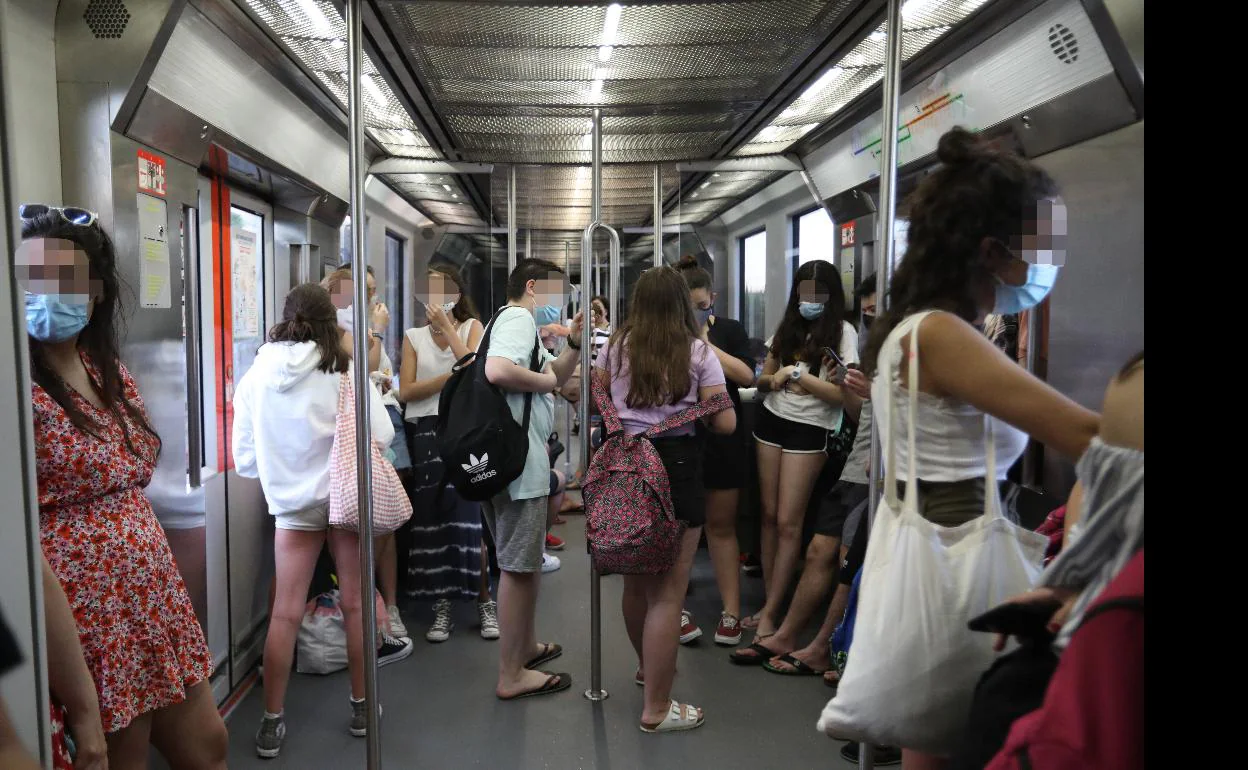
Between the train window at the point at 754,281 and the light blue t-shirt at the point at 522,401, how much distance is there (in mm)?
748

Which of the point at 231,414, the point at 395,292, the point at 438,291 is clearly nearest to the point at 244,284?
the point at 231,414

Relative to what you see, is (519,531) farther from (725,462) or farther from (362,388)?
(362,388)

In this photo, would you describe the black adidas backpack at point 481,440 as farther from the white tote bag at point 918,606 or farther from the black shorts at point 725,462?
the white tote bag at point 918,606

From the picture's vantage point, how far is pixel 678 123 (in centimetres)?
349

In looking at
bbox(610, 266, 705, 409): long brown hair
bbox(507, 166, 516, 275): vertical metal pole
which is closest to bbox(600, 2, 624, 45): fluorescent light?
bbox(610, 266, 705, 409): long brown hair

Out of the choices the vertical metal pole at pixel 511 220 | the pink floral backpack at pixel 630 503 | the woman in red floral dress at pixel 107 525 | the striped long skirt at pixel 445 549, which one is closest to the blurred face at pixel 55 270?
the woman in red floral dress at pixel 107 525

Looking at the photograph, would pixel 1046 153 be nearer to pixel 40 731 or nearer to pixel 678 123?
pixel 40 731

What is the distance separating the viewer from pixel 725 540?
3.66 m

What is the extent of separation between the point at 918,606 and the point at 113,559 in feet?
4.78

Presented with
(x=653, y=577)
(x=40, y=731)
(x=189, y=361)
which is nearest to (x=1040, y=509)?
(x=40, y=731)

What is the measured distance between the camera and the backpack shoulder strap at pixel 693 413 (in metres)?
2.68

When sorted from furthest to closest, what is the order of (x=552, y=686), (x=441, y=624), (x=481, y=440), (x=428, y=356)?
(x=441, y=624) → (x=552, y=686) → (x=428, y=356) → (x=481, y=440)

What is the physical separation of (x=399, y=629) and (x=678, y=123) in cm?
246

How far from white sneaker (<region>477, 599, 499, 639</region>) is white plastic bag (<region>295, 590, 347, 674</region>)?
2.22ft
